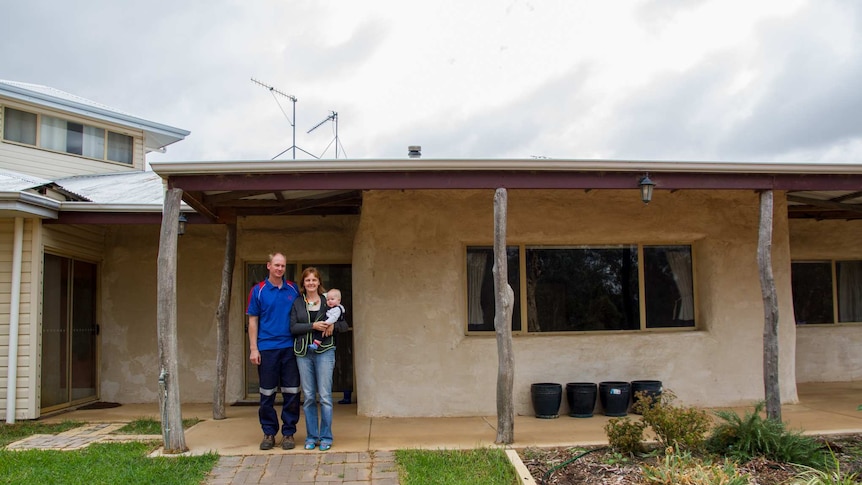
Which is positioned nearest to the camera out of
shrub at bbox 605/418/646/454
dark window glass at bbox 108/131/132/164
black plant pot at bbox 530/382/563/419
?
shrub at bbox 605/418/646/454

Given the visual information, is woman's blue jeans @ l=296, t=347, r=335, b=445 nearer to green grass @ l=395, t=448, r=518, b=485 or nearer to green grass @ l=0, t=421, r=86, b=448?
green grass @ l=395, t=448, r=518, b=485

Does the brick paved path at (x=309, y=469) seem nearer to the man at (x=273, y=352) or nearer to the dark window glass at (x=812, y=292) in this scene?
the man at (x=273, y=352)

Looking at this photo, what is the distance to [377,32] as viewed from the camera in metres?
14.2

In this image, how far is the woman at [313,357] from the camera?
19.9ft

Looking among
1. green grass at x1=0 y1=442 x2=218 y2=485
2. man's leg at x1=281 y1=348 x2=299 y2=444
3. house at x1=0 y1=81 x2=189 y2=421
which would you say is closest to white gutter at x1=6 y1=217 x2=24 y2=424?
house at x1=0 y1=81 x2=189 y2=421

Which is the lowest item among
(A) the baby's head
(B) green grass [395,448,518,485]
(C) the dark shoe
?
(B) green grass [395,448,518,485]

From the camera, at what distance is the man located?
6.10 m

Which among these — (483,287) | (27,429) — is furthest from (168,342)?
(483,287)

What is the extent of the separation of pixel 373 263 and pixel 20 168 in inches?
300

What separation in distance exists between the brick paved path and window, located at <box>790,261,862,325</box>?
7.87 m

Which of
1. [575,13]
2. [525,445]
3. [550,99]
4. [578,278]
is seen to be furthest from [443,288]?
[550,99]

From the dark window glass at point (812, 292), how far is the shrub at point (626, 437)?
6307 millimetres

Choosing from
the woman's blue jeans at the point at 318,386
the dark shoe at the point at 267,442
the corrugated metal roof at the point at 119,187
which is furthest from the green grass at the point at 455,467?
the corrugated metal roof at the point at 119,187

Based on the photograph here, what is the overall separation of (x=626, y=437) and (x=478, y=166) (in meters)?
2.85
